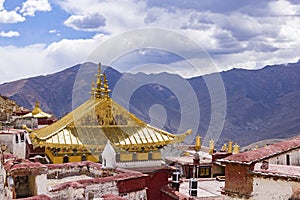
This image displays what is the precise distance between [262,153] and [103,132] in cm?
684

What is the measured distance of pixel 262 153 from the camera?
1141 centimetres

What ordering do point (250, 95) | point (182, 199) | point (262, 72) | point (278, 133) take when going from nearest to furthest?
point (182, 199)
point (278, 133)
point (250, 95)
point (262, 72)

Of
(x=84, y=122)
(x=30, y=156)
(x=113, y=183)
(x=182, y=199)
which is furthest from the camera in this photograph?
(x=30, y=156)

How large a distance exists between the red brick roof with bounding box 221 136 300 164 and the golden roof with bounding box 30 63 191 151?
17.3 feet

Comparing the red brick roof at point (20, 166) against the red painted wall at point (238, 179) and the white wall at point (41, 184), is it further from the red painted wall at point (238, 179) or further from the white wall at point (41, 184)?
the red painted wall at point (238, 179)

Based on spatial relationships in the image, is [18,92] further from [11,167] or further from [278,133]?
[11,167]

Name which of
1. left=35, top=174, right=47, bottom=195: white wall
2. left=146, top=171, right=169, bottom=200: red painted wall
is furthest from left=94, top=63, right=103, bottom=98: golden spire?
left=35, top=174, right=47, bottom=195: white wall

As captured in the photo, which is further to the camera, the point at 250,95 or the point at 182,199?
the point at 250,95

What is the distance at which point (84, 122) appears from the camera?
16.6 metres

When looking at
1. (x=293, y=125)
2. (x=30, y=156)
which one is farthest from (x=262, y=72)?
(x=30, y=156)

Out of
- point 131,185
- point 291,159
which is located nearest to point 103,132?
point 131,185

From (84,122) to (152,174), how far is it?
3.16 meters

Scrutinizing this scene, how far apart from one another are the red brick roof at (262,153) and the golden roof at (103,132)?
526 centimetres

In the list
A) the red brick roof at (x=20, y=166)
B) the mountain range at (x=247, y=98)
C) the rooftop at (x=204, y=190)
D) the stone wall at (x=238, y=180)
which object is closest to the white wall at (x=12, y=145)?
the rooftop at (x=204, y=190)
